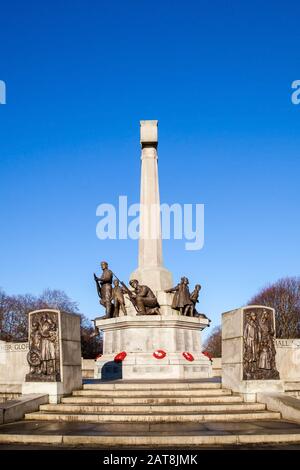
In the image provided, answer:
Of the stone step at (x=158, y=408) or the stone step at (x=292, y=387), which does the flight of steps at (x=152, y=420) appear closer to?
the stone step at (x=158, y=408)

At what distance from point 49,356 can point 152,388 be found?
3.08m

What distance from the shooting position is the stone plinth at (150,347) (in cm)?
2091

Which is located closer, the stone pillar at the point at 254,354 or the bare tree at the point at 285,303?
the stone pillar at the point at 254,354

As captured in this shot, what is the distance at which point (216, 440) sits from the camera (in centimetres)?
877

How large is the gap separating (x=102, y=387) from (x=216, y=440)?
6.54 m

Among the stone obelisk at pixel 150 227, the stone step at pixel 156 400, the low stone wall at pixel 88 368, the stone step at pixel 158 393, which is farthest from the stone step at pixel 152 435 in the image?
the low stone wall at pixel 88 368

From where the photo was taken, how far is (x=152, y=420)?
11.0 metres

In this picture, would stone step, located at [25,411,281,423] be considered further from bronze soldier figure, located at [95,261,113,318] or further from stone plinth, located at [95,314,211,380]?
bronze soldier figure, located at [95,261,113,318]

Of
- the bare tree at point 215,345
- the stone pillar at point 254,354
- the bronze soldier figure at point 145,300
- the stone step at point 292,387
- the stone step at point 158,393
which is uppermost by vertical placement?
the bronze soldier figure at point 145,300

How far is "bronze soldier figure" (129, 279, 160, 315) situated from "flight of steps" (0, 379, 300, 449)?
7.96 metres

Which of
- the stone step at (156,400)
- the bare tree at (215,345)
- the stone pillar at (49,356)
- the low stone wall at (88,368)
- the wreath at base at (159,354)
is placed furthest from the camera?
the bare tree at (215,345)

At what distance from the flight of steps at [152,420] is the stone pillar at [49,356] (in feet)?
1.67

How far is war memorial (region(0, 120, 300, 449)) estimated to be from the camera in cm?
926
